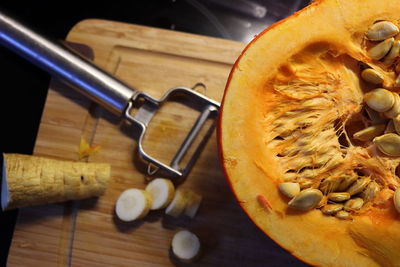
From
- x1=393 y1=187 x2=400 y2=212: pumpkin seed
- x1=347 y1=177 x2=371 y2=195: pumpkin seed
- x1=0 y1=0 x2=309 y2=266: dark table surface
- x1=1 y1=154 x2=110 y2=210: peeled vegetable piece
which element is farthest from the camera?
x1=0 y1=0 x2=309 y2=266: dark table surface

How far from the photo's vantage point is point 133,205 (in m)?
1.63

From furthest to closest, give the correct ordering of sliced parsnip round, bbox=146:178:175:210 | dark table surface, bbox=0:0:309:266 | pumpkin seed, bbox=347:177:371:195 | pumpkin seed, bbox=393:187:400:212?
dark table surface, bbox=0:0:309:266 → sliced parsnip round, bbox=146:178:175:210 → pumpkin seed, bbox=347:177:371:195 → pumpkin seed, bbox=393:187:400:212

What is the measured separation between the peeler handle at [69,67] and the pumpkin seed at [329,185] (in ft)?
2.98

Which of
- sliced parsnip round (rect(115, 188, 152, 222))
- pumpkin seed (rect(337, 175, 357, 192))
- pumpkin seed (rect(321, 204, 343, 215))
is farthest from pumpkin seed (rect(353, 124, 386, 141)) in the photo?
sliced parsnip round (rect(115, 188, 152, 222))

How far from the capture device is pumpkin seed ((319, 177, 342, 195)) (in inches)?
48.3

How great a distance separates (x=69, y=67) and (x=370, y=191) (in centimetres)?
134

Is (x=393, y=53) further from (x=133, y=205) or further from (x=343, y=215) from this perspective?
(x=133, y=205)

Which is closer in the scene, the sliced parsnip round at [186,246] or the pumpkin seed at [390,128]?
the pumpkin seed at [390,128]

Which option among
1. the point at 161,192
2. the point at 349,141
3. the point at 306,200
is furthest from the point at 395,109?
the point at 161,192

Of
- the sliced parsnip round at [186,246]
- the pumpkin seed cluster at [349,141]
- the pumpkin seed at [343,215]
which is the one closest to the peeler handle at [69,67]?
the sliced parsnip round at [186,246]

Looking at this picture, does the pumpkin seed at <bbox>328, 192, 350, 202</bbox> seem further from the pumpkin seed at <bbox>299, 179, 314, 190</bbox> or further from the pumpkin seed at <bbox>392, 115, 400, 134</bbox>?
the pumpkin seed at <bbox>392, 115, 400, 134</bbox>

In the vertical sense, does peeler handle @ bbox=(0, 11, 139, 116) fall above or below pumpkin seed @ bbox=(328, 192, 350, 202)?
below

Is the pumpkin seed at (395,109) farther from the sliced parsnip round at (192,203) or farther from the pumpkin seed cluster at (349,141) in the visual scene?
the sliced parsnip round at (192,203)

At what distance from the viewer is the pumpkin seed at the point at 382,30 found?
1125 mm
